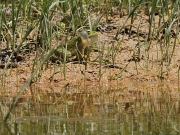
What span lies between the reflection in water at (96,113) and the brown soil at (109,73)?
0.43m

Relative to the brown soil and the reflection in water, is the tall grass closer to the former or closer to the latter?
the brown soil

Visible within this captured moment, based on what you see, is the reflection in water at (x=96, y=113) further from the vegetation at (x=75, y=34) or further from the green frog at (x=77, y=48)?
the green frog at (x=77, y=48)

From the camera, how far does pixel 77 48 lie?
5.77 metres

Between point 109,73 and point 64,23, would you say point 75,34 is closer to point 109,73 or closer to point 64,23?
point 64,23

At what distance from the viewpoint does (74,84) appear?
5391mm

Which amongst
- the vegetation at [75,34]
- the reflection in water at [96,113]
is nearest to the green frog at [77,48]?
the vegetation at [75,34]

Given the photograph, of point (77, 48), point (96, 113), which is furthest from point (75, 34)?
point (96, 113)

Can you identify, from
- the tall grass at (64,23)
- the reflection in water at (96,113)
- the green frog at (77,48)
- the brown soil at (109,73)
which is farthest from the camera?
the green frog at (77,48)

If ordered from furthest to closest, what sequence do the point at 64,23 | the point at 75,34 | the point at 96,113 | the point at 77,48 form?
the point at 64,23 < the point at 75,34 < the point at 77,48 < the point at 96,113

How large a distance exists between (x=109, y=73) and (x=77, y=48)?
1.27 ft

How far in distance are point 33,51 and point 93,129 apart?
2.71 meters

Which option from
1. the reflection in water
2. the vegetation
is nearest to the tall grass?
the vegetation

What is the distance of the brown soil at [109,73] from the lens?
5.37 metres

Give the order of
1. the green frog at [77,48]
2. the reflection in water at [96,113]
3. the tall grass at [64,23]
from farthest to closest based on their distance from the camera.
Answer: the green frog at [77,48], the tall grass at [64,23], the reflection in water at [96,113]
